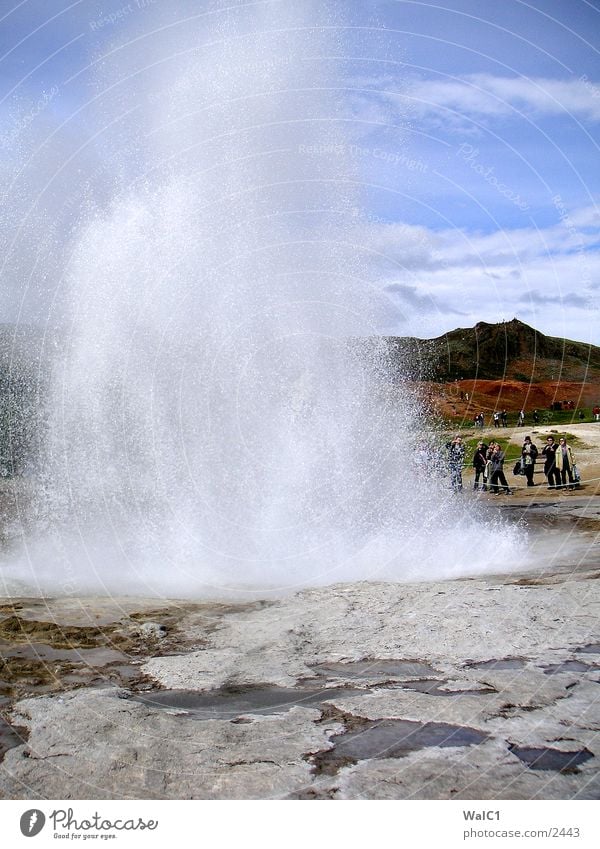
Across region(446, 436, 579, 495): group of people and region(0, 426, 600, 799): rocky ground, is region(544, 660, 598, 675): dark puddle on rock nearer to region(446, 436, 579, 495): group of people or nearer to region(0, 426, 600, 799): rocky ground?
region(0, 426, 600, 799): rocky ground

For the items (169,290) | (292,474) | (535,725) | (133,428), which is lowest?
(535,725)

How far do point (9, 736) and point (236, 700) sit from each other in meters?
2.20

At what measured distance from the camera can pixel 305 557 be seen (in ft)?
48.5

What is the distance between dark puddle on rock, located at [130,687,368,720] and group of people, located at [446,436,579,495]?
1882cm

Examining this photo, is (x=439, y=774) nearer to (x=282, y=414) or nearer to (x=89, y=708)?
(x=89, y=708)

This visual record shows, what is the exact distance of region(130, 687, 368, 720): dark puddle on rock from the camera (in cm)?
717

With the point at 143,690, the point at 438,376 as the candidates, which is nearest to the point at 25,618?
the point at 143,690

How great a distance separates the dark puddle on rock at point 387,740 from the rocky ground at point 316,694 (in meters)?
0.02

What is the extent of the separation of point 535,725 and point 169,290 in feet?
Answer: 46.3

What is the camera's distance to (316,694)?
753cm
